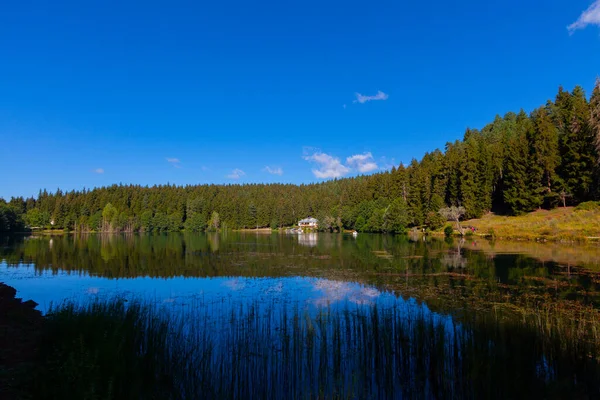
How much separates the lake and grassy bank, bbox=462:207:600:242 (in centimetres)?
1360

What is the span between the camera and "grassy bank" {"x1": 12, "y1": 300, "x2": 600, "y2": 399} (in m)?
6.43

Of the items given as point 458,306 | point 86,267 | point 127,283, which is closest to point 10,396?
point 458,306

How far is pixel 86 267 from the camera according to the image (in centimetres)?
2927

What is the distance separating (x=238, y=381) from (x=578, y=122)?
75.5m

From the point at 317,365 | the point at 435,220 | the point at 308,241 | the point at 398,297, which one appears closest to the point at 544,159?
the point at 435,220

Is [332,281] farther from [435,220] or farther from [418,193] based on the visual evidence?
[418,193]

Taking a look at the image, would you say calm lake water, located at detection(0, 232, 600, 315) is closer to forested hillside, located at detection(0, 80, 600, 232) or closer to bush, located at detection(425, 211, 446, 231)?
forested hillside, located at detection(0, 80, 600, 232)

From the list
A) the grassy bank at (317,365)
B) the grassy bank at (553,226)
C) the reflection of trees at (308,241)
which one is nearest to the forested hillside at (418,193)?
the grassy bank at (553,226)

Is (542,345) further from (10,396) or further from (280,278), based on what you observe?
(280,278)

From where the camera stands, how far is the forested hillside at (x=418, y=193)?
201 ft

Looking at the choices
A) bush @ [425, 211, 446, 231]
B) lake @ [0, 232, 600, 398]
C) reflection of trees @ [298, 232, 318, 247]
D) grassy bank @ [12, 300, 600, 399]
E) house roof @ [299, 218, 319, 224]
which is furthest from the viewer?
house roof @ [299, 218, 319, 224]

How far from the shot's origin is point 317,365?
848 centimetres

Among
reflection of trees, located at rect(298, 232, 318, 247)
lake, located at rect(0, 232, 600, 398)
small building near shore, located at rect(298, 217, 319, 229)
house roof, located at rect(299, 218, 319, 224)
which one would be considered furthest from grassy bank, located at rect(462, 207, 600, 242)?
house roof, located at rect(299, 218, 319, 224)

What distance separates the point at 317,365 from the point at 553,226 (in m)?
52.8
